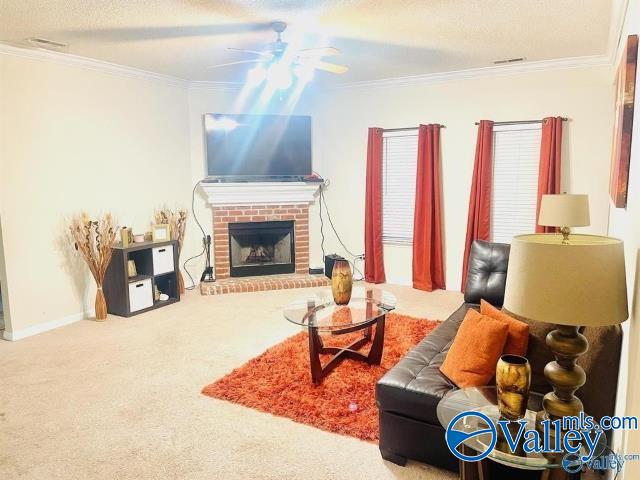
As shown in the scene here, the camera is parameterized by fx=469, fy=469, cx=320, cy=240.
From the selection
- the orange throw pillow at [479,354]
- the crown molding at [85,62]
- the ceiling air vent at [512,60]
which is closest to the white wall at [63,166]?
the crown molding at [85,62]

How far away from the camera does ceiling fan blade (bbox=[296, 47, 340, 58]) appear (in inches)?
128

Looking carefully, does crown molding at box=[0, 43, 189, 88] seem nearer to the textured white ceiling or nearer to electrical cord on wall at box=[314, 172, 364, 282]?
the textured white ceiling

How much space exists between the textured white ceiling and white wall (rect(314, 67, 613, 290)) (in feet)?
1.46

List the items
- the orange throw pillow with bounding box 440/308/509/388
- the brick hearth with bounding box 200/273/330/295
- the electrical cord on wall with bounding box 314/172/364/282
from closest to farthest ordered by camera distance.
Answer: the orange throw pillow with bounding box 440/308/509/388 → the brick hearth with bounding box 200/273/330/295 → the electrical cord on wall with bounding box 314/172/364/282

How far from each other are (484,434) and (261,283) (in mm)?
4246

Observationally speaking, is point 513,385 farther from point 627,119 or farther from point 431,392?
point 627,119

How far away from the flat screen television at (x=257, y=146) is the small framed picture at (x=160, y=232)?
104 centimetres

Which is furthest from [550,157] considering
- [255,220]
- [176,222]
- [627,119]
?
[176,222]

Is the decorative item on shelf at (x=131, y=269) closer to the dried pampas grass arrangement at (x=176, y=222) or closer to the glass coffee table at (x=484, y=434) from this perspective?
the dried pampas grass arrangement at (x=176, y=222)

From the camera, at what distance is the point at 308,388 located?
3074mm

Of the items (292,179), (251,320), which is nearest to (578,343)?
(251,320)

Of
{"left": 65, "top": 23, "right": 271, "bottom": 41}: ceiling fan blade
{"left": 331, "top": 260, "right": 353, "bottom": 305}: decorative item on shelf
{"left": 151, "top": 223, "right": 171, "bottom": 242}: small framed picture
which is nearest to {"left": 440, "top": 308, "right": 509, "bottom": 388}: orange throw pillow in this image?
{"left": 331, "top": 260, "right": 353, "bottom": 305}: decorative item on shelf

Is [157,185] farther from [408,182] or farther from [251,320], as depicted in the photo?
[408,182]

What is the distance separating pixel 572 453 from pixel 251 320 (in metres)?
3.35
